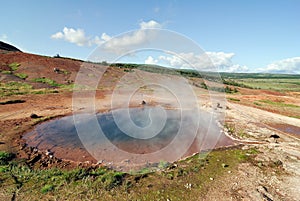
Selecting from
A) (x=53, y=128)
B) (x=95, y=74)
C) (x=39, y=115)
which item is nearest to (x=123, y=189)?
(x=53, y=128)

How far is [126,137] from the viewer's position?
10.9 meters

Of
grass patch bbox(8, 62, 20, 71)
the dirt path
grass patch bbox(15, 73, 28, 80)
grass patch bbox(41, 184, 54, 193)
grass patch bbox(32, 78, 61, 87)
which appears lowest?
the dirt path

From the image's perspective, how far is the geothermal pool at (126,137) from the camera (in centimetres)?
851

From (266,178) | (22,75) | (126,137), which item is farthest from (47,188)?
(22,75)

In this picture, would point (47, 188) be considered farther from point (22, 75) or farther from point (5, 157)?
point (22, 75)

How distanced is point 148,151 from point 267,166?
4702 mm

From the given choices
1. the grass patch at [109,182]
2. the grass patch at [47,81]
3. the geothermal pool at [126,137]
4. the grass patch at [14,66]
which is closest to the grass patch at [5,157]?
the grass patch at [109,182]

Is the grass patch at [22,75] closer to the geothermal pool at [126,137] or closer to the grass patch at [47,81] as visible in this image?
the grass patch at [47,81]

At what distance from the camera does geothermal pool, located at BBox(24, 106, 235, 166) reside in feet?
27.9

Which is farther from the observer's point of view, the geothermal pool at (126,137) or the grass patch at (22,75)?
the grass patch at (22,75)

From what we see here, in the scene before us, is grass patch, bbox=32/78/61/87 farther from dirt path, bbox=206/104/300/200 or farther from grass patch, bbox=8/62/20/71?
dirt path, bbox=206/104/300/200

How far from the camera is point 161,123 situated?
46.5 feet

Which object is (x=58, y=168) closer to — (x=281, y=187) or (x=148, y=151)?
(x=148, y=151)

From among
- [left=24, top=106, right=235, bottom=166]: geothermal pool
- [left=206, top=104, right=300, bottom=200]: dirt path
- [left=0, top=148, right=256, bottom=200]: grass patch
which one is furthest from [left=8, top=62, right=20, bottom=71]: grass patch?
[left=206, top=104, right=300, bottom=200]: dirt path
